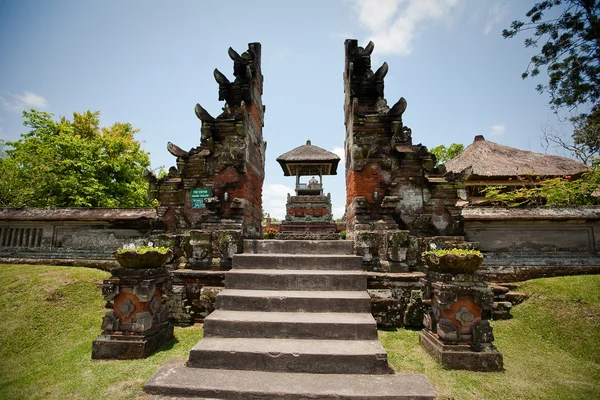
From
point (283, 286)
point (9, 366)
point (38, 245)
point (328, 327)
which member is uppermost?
point (38, 245)

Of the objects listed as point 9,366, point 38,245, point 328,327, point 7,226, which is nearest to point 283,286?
point 328,327

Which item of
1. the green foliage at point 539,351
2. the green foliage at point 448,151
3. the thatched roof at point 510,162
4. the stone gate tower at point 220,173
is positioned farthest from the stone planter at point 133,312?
the green foliage at point 448,151

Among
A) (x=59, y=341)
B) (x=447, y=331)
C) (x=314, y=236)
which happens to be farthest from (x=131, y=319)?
(x=314, y=236)

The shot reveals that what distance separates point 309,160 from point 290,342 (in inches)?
601

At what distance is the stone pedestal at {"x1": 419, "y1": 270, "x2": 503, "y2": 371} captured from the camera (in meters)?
3.11

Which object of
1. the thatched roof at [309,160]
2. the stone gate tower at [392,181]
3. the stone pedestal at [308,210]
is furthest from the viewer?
the thatched roof at [309,160]

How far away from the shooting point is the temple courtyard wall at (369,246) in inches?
174

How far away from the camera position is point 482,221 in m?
5.73

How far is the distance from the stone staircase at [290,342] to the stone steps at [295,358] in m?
0.01

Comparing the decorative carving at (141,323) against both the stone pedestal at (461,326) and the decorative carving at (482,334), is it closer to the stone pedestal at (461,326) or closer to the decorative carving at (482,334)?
the stone pedestal at (461,326)

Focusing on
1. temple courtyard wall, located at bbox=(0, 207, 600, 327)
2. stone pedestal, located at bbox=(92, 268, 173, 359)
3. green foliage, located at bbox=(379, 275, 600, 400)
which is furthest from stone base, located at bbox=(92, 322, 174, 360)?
green foliage, located at bbox=(379, 275, 600, 400)

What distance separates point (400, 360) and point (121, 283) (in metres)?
3.61

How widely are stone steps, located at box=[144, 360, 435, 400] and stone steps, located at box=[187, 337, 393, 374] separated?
3.1 inches

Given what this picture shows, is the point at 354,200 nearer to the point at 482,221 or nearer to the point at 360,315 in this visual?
the point at 360,315
